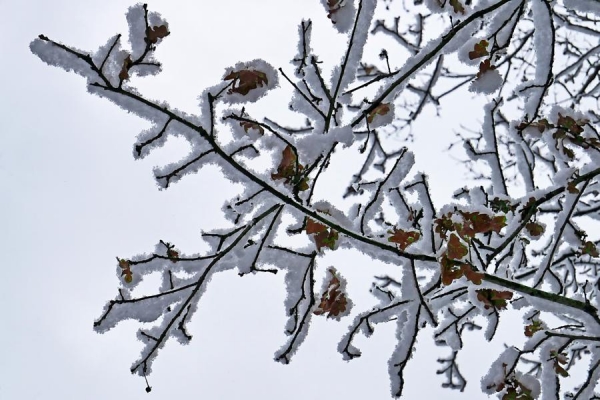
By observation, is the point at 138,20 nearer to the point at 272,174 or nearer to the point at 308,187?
the point at 272,174

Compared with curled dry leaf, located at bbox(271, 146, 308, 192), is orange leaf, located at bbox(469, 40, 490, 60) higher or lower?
higher

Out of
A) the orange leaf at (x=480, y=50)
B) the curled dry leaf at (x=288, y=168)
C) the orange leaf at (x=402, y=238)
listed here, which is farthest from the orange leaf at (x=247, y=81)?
the orange leaf at (x=480, y=50)

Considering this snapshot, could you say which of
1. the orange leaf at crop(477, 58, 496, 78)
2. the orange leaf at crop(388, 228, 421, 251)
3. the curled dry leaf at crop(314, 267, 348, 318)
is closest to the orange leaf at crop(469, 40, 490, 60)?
the orange leaf at crop(477, 58, 496, 78)

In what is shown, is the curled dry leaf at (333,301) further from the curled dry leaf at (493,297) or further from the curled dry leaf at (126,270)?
the curled dry leaf at (126,270)

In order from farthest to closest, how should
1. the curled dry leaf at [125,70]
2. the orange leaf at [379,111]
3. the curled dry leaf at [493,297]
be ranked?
the orange leaf at [379,111], the curled dry leaf at [493,297], the curled dry leaf at [125,70]

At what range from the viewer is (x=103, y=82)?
1.60 m

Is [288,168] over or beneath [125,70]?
beneath

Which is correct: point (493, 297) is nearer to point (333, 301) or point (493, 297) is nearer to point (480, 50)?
point (333, 301)

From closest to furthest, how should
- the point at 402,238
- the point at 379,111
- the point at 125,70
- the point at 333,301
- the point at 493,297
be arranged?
the point at 125,70, the point at 402,238, the point at 493,297, the point at 379,111, the point at 333,301

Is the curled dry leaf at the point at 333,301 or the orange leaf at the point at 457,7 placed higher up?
the orange leaf at the point at 457,7

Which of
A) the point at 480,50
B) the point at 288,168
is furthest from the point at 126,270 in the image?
the point at 480,50

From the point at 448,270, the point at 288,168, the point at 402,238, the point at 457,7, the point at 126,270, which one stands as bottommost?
the point at 448,270

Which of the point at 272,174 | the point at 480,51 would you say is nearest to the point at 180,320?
the point at 272,174

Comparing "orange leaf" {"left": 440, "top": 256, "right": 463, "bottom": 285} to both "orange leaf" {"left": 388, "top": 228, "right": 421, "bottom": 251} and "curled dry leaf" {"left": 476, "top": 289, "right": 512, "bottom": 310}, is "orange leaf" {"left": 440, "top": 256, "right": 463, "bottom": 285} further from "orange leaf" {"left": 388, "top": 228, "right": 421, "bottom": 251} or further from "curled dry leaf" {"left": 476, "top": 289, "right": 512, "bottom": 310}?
"curled dry leaf" {"left": 476, "top": 289, "right": 512, "bottom": 310}
